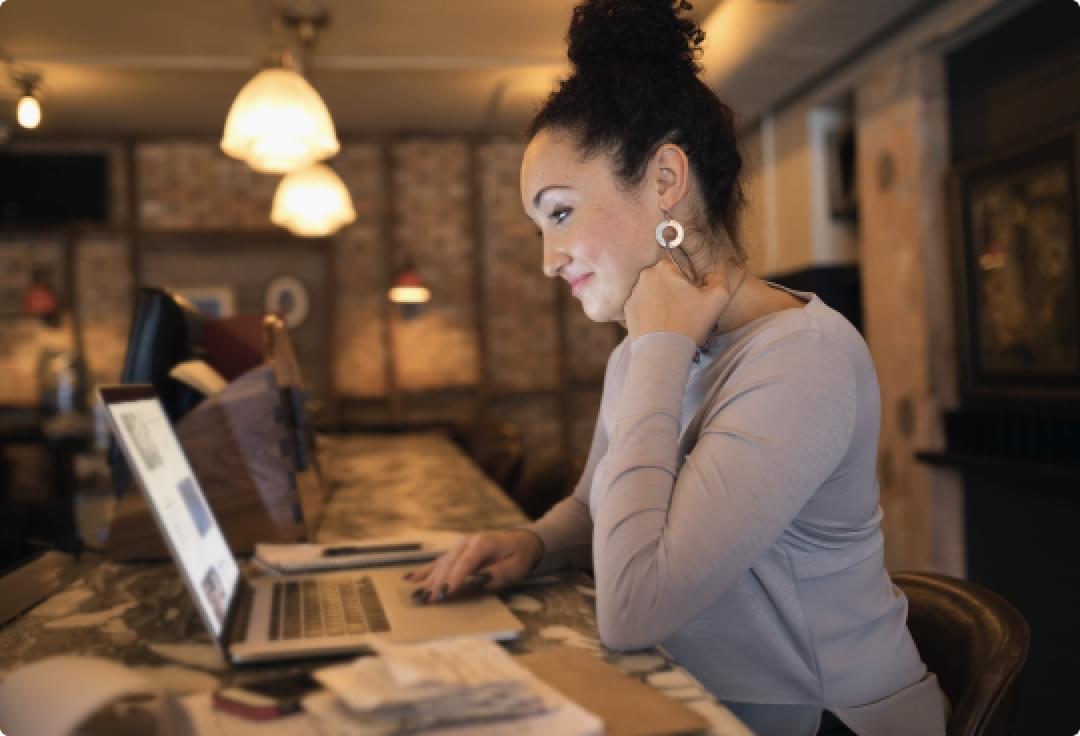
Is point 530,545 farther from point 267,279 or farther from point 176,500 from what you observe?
point 267,279

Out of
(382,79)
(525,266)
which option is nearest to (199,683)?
(382,79)

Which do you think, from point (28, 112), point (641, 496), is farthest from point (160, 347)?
point (28, 112)

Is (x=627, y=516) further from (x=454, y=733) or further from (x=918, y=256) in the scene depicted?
(x=918, y=256)

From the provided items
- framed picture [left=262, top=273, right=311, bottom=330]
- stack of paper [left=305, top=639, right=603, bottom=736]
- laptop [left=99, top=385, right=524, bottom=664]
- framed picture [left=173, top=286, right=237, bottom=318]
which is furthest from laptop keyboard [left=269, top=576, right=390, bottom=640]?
framed picture [left=173, top=286, right=237, bottom=318]

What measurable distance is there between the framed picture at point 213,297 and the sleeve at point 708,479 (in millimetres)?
6292

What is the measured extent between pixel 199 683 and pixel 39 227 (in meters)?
6.66

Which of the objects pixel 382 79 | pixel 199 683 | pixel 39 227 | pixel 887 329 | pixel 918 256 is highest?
pixel 382 79

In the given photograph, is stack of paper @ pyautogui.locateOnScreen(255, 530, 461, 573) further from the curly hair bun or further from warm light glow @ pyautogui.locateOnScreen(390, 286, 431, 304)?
warm light glow @ pyautogui.locateOnScreen(390, 286, 431, 304)

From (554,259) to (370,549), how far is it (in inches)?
26.1

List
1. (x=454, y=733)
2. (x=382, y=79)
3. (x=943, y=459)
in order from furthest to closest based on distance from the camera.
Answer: (x=382, y=79), (x=943, y=459), (x=454, y=733)

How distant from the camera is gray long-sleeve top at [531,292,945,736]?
3.39ft

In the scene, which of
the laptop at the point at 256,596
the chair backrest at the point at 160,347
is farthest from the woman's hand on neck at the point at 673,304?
the chair backrest at the point at 160,347

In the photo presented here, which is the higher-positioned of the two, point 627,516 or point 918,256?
point 918,256

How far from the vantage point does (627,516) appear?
1.06 meters
